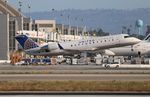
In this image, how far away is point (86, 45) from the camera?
343 feet

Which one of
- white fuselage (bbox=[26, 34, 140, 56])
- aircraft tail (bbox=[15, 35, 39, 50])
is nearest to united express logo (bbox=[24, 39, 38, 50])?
aircraft tail (bbox=[15, 35, 39, 50])

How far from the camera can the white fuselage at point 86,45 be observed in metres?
104

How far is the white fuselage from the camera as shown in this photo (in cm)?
10369

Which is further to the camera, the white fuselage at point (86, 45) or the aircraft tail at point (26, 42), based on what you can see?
the aircraft tail at point (26, 42)

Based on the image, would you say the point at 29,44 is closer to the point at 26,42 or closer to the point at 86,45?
the point at 26,42

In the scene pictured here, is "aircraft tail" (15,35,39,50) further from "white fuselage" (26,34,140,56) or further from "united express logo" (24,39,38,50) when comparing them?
"white fuselage" (26,34,140,56)

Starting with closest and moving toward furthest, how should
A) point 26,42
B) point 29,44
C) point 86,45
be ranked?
point 86,45, point 26,42, point 29,44

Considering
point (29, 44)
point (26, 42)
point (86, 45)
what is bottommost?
point (86, 45)

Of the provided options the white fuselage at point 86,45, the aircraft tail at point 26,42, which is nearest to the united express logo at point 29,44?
the aircraft tail at point 26,42

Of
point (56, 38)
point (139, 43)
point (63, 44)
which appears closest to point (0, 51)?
point (63, 44)

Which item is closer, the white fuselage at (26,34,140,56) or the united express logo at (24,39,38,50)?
the white fuselage at (26,34,140,56)

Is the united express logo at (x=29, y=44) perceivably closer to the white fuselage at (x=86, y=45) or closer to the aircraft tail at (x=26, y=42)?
the aircraft tail at (x=26, y=42)

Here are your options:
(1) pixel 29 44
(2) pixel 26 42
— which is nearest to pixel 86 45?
(1) pixel 29 44

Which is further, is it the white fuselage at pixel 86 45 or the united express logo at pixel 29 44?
the united express logo at pixel 29 44
